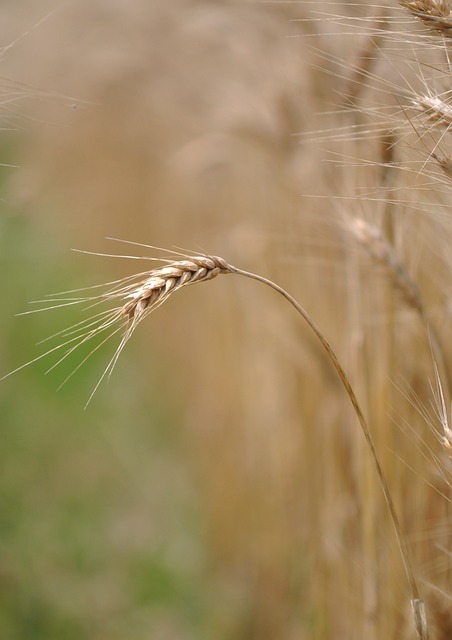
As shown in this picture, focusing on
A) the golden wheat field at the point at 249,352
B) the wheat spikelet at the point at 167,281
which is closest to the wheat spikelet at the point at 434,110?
the golden wheat field at the point at 249,352

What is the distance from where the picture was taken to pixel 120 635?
1471 millimetres

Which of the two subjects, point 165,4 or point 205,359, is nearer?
point 165,4

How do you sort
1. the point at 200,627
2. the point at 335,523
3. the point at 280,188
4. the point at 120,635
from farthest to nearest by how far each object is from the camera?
the point at 280,188 < the point at 200,627 < the point at 120,635 < the point at 335,523

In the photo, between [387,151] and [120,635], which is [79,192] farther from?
[387,151]

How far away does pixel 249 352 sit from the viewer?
202 cm

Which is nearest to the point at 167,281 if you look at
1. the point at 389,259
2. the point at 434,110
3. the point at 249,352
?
the point at 434,110

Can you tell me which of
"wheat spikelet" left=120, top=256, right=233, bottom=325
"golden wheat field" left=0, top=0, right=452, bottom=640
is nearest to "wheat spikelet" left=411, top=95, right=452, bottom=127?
"golden wheat field" left=0, top=0, right=452, bottom=640

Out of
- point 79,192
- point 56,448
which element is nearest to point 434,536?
point 56,448

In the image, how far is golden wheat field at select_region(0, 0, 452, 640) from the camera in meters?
0.94

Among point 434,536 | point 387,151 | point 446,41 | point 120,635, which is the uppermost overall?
point 446,41

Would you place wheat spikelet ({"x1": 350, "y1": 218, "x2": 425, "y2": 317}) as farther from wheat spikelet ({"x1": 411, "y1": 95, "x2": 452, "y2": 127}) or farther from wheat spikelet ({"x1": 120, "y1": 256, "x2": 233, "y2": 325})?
wheat spikelet ({"x1": 120, "y1": 256, "x2": 233, "y2": 325})

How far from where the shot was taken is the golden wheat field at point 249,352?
937 millimetres

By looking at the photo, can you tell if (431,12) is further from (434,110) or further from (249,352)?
(249,352)

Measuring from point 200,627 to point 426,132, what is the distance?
4.22 feet
